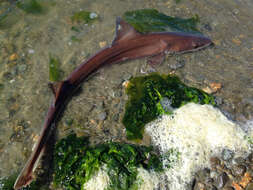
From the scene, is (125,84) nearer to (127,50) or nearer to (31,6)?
(127,50)

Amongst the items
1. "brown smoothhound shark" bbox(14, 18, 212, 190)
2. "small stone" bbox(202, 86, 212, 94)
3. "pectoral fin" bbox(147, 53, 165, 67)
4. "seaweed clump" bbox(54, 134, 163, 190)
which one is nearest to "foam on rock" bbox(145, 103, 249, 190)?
"seaweed clump" bbox(54, 134, 163, 190)

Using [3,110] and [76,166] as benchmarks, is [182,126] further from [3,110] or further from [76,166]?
[3,110]

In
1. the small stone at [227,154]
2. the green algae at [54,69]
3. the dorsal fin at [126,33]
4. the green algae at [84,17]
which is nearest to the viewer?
the small stone at [227,154]

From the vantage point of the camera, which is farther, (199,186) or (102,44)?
(102,44)

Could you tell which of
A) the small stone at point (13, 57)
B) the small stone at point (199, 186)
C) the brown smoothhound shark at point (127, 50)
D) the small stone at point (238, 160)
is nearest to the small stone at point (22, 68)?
the small stone at point (13, 57)

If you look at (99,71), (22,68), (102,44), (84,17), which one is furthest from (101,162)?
(84,17)

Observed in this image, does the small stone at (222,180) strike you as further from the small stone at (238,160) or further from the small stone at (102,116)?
the small stone at (102,116)
